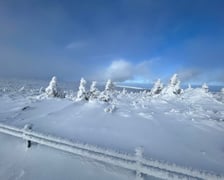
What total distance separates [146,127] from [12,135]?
22.9 feet

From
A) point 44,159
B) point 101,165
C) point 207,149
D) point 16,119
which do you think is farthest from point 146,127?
point 16,119

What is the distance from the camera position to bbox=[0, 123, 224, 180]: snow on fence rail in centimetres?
432

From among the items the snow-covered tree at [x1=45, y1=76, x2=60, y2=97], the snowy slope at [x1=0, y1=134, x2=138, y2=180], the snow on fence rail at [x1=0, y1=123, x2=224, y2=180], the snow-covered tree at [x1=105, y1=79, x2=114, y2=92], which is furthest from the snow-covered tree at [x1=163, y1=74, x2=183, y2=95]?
the snow on fence rail at [x1=0, y1=123, x2=224, y2=180]

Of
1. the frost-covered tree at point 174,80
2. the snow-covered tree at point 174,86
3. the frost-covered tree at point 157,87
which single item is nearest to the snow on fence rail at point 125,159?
the snow-covered tree at point 174,86

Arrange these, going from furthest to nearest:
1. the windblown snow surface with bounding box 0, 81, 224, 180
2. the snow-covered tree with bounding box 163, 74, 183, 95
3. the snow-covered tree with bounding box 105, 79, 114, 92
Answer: the snow-covered tree with bounding box 105, 79, 114, 92, the snow-covered tree with bounding box 163, 74, 183, 95, the windblown snow surface with bounding box 0, 81, 224, 180

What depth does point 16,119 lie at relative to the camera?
36.3 feet

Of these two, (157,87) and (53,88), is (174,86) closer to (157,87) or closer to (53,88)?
(157,87)

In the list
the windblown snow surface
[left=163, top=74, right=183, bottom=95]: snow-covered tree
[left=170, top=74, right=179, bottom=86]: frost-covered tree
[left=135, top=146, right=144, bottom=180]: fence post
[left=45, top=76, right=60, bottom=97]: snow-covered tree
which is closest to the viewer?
[left=135, top=146, right=144, bottom=180]: fence post

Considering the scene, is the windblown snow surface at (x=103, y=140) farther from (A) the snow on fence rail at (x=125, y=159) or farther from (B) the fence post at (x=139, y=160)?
(B) the fence post at (x=139, y=160)

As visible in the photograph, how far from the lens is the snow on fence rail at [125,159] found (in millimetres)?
4315

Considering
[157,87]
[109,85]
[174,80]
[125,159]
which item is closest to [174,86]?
[174,80]

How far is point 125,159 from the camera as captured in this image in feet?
16.4

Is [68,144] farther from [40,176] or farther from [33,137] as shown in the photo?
[33,137]

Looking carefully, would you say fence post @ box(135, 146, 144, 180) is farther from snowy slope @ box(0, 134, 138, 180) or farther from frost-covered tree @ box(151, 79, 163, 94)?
frost-covered tree @ box(151, 79, 163, 94)
